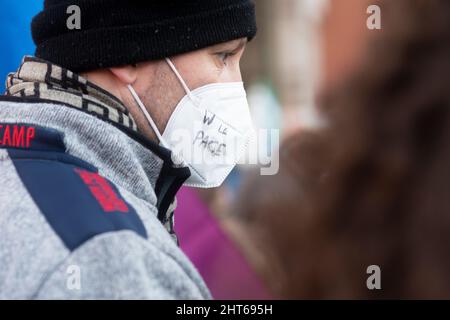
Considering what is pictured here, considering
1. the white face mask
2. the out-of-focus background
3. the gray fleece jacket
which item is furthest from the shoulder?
the white face mask

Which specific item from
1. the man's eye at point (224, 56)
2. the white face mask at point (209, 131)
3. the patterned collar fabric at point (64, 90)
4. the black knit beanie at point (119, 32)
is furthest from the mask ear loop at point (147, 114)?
the man's eye at point (224, 56)

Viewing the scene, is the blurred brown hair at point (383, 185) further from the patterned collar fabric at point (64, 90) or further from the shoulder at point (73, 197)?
the patterned collar fabric at point (64, 90)

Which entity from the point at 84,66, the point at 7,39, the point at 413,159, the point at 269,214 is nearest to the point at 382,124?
the point at 413,159

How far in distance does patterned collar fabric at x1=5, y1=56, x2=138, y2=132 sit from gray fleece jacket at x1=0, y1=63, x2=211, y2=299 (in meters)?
0.10

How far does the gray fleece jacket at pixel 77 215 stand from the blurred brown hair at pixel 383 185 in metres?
0.73

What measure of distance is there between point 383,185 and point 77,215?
0.96 metres

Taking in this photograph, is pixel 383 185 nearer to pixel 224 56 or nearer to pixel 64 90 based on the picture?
pixel 64 90

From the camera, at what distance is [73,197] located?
1.61 metres

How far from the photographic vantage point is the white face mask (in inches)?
97.9

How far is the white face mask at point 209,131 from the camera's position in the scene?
2.49 meters

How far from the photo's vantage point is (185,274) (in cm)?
158

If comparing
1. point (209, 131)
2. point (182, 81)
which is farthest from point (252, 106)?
point (182, 81)

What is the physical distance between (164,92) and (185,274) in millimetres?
1009

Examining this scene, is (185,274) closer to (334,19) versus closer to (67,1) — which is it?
(334,19)
